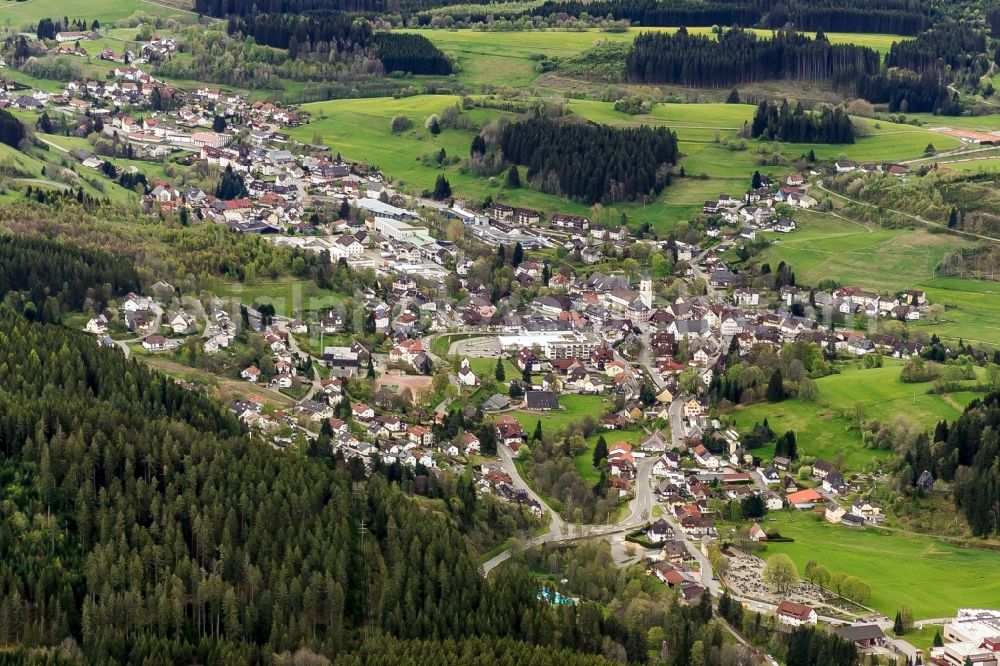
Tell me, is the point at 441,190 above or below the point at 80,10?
below

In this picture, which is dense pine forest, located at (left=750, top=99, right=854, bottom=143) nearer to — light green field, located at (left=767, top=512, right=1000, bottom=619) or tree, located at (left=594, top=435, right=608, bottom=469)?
tree, located at (left=594, top=435, right=608, bottom=469)

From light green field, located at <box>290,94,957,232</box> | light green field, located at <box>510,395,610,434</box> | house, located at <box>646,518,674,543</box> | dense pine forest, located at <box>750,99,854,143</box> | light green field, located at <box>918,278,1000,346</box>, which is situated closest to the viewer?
house, located at <box>646,518,674,543</box>

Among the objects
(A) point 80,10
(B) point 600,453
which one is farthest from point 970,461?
(A) point 80,10

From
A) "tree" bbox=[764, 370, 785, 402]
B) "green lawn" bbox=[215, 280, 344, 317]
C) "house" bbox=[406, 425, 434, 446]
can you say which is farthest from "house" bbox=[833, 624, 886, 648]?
"green lawn" bbox=[215, 280, 344, 317]

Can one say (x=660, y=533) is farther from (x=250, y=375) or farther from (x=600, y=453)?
(x=250, y=375)

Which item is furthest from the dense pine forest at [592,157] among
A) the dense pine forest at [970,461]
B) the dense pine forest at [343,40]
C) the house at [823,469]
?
the house at [823,469]

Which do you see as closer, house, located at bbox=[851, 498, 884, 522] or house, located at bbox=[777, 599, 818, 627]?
house, located at bbox=[777, 599, 818, 627]
